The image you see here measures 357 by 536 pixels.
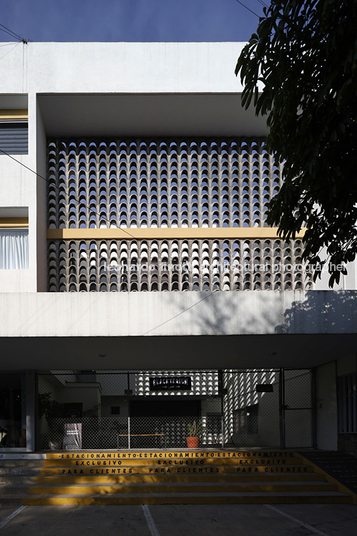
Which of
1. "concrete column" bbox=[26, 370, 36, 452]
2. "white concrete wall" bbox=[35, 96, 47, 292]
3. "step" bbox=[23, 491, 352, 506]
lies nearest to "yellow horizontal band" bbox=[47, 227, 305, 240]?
"white concrete wall" bbox=[35, 96, 47, 292]

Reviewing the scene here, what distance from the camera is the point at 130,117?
1480 cm

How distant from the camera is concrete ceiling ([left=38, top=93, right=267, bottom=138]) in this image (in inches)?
565

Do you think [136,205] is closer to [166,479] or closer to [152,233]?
[152,233]

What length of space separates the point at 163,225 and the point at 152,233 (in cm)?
41

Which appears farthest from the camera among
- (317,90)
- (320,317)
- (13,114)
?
(13,114)

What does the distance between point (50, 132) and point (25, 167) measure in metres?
1.86

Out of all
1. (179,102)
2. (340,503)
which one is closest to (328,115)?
(340,503)

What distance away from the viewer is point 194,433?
1627 cm

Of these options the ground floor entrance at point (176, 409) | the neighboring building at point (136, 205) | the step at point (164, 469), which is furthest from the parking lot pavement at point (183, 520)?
the ground floor entrance at point (176, 409)

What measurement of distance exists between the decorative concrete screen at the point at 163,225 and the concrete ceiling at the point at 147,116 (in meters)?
0.65

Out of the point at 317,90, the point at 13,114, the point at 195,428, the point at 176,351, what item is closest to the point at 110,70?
the point at 13,114

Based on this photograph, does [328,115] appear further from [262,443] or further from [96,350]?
[262,443]

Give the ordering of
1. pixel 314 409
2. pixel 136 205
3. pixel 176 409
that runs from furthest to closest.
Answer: pixel 176 409 → pixel 314 409 → pixel 136 205

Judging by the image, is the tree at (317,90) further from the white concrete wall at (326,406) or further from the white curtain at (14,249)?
the white curtain at (14,249)
